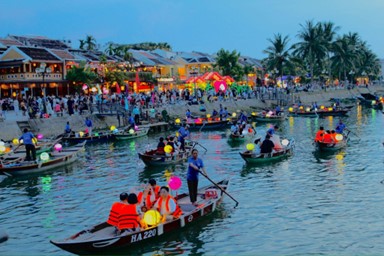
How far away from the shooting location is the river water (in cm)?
1432

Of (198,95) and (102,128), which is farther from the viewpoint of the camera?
(198,95)

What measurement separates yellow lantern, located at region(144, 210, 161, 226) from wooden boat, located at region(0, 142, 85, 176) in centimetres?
1175

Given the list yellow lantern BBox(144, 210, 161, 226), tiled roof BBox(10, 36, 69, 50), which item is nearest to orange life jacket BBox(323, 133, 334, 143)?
yellow lantern BBox(144, 210, 161, 226)

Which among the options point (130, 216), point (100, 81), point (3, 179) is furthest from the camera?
point (100, 81)

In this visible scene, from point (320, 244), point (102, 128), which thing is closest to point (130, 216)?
point (320, 244)

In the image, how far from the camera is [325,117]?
2160 inches

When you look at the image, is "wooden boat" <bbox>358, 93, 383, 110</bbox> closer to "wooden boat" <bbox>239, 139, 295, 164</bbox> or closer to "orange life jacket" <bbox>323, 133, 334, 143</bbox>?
"orange life jacket" <bbox>323, 133, 334, 143</bbox>

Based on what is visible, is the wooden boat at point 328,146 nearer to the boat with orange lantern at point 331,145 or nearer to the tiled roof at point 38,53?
the boat with orange lantern at point 331,145

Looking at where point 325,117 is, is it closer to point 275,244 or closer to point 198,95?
point 198,95

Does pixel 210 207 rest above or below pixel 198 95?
below

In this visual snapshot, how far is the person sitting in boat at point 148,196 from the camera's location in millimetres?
14599

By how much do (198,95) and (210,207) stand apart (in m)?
47.9

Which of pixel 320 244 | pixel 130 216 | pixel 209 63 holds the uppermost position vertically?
pixel 209 63

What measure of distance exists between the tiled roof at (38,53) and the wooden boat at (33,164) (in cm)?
3019
